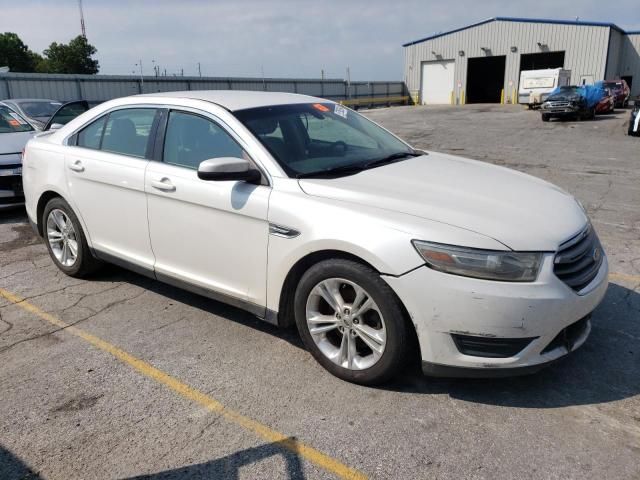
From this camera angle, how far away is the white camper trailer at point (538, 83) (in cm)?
3269

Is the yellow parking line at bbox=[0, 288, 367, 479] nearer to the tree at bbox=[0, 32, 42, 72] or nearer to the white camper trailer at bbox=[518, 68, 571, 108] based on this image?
the white camper trailer at bbox=[518, 68, 571, 108]

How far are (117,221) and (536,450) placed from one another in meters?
3.37

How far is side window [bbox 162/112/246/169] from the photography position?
3.68 m

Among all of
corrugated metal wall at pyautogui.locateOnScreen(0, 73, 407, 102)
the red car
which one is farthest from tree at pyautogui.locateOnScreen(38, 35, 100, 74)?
the red car

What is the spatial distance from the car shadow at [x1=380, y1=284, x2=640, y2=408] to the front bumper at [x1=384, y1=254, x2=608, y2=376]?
0.97 feet

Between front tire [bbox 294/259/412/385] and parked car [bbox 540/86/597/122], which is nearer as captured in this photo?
front tire [bbox 294/259/412/385]

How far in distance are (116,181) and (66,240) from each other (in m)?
1.17

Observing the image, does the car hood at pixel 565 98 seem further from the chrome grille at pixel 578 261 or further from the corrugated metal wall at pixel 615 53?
the chrome grille at pixel 578 261

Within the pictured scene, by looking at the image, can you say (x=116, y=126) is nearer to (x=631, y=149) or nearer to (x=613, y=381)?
(x=613, y=381)

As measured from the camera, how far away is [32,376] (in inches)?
133

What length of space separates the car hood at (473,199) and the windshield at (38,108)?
8.71 m

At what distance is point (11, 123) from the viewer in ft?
28.8

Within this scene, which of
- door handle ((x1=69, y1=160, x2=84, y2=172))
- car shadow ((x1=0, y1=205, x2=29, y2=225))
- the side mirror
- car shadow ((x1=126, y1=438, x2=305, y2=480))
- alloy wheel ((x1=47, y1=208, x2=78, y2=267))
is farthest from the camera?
car shadow ((x1=0, y1=205, x2=29, y2=225))

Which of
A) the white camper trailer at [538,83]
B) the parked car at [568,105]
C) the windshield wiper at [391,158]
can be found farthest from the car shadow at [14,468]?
the white camper trailer at [538,83]
